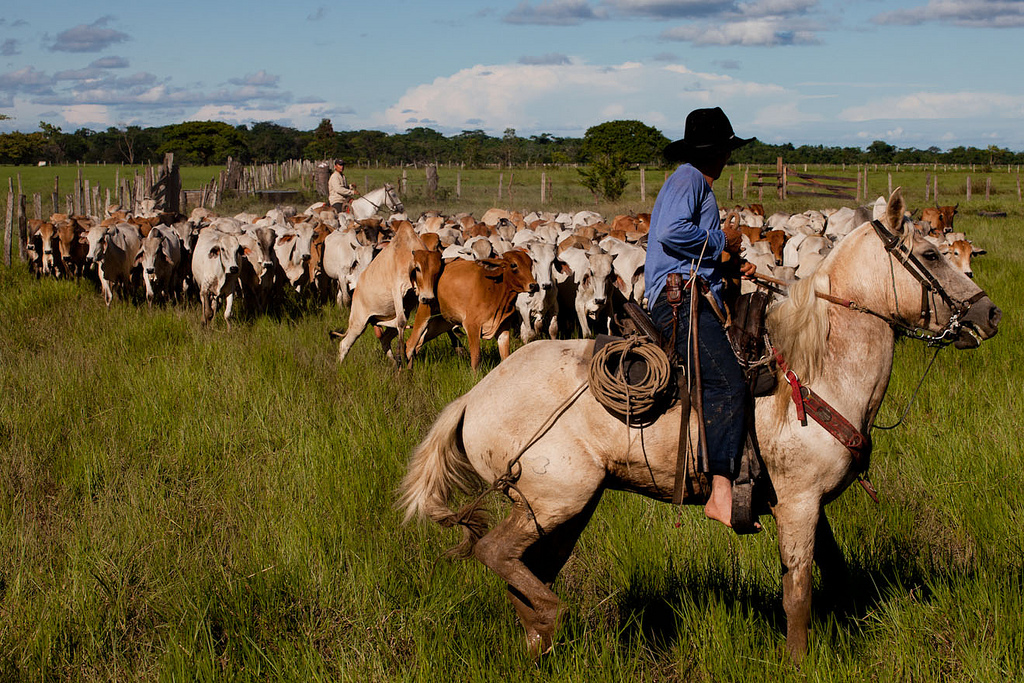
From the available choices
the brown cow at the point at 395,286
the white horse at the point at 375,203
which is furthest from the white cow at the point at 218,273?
the white horse at the point at 375,203

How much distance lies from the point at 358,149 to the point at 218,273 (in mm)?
97998

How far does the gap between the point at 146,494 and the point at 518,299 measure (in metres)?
7.45

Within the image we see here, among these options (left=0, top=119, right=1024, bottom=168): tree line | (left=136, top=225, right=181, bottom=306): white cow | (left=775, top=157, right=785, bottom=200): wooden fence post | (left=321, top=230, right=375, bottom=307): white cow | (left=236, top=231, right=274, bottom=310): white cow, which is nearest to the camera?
(left=321, top=230, right=375, bottom=307): white cow

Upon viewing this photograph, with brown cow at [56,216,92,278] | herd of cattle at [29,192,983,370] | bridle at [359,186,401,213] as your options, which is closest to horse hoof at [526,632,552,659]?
herd of cattle at [29,192,983,370]

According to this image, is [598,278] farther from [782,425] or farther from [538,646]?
[538,646]

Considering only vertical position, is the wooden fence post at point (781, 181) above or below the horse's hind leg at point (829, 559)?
above

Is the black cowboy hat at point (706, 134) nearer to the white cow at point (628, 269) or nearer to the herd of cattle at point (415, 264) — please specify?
the herd of cattle at point (415, 264)

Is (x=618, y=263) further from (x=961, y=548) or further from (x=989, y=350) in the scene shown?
(x=961, y=548)

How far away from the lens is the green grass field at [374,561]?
4.68 meters

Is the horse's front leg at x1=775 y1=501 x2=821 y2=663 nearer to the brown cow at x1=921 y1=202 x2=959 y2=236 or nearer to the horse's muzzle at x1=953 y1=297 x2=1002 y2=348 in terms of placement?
the horse's muzzle at x1=953 y1=297 x2=1002 y2=348

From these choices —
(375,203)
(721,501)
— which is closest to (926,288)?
(721,501)

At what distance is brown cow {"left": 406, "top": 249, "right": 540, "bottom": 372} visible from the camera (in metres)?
12.4

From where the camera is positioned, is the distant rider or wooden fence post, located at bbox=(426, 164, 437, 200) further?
wooden fence post, located at bbox=(426, 164, 437, 200)

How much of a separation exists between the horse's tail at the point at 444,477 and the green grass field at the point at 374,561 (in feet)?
1.79
